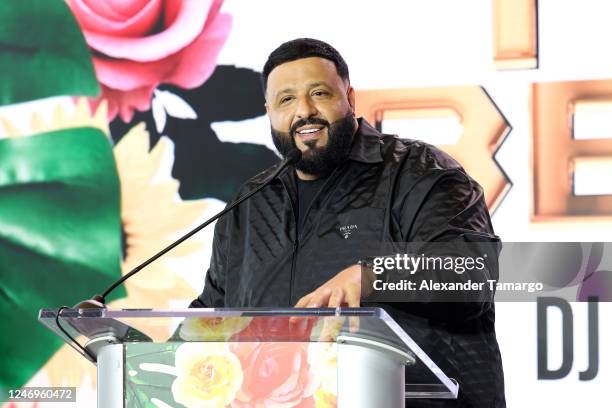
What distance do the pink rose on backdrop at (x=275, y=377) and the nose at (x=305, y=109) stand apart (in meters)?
1.29

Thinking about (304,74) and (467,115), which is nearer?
(304,74)

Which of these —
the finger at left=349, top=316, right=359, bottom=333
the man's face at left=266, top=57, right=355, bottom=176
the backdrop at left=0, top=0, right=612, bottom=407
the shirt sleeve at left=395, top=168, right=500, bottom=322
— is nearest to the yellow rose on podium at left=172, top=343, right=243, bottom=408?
the finger at left=349, top=316, right=359, bottom=333

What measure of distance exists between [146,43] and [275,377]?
231 centimetres

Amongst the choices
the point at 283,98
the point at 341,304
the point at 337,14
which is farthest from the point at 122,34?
the point at 341,304

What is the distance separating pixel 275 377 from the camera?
1462 millimetres

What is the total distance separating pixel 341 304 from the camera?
1.78m

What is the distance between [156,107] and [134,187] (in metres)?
0.29

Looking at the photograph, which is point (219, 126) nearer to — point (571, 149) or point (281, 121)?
point (281, 121)

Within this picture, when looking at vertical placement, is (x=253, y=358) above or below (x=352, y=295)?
below

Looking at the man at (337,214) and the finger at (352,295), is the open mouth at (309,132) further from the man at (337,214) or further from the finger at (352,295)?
the finger at (352,295)

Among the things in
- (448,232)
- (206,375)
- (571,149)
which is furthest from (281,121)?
(206,375)

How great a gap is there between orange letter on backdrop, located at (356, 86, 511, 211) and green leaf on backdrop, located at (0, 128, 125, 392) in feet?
3.15

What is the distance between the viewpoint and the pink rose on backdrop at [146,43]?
3.49 meters

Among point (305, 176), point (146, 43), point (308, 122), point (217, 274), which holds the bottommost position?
point (217, 274)
